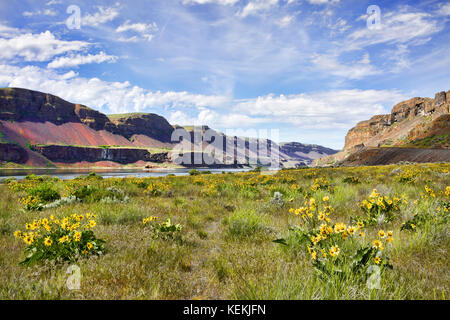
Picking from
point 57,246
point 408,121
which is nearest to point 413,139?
point 408,121

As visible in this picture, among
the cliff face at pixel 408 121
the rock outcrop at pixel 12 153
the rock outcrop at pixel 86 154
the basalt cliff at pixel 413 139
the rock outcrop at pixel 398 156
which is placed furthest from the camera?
the rock outcrop at pixel 86 154

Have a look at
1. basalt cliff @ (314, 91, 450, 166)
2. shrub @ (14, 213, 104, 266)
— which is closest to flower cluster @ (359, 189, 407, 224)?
shrub @ (14, 213, 104, 266)

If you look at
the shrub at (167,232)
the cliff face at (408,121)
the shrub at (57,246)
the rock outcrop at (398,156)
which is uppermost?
the cliff face at (408,121)

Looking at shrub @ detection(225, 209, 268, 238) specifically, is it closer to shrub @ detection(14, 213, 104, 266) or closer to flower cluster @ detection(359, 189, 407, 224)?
flower cluster @ detection(359, 189, 407, 224)

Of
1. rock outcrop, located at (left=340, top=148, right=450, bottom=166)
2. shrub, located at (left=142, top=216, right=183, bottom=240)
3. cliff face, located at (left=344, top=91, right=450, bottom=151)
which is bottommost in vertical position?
shrub, located at (left=142, top=216, right=183, bottom=240)

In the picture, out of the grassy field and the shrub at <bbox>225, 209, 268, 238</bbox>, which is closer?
the grassy field

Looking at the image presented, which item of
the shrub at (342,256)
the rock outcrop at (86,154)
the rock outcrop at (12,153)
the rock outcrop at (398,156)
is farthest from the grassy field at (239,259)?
the rock outcrop at (86,154)

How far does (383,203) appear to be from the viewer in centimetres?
461

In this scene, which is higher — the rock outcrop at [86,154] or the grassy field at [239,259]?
the rock outcrop at [86,154]

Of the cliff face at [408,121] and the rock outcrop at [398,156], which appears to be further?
the cliff face at [408,121]

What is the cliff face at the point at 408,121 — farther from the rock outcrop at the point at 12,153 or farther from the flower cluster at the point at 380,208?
the rock outcrop at the point at 12,153
